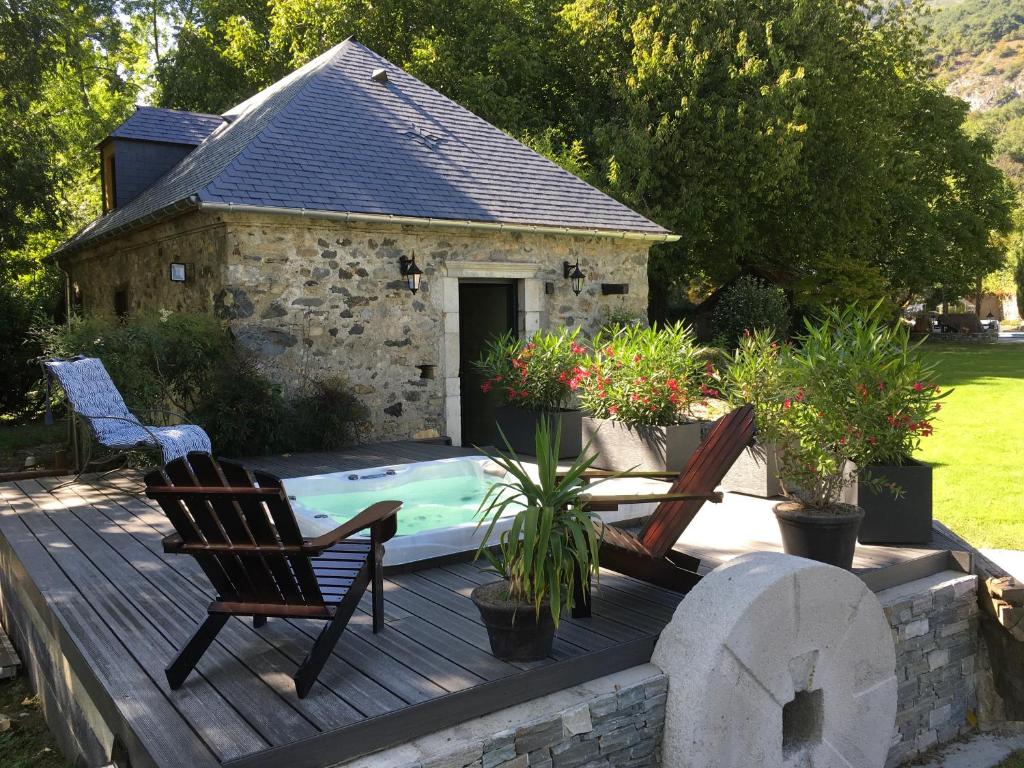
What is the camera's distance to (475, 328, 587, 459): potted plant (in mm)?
8156

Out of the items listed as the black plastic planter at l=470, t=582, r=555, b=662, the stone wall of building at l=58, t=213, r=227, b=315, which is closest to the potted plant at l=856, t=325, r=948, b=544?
the black plastic planter at l=470, t=582, r=555, b=662

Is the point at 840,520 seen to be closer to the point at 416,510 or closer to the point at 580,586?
the point at 580,586

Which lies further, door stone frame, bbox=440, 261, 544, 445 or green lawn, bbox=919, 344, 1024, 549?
door stone frame, bbox=440, 261, 544, 445

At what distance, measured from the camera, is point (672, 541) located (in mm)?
3881

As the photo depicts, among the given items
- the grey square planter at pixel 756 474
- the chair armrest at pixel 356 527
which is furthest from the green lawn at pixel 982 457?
the chair armrest at pixel 356 527

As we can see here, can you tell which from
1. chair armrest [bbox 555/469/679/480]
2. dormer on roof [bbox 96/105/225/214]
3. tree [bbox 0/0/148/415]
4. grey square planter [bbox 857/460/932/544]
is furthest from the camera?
dormer on roof [bbox 96/105/225/214]

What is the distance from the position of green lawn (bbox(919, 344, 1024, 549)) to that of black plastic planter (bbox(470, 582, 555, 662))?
9.28ft

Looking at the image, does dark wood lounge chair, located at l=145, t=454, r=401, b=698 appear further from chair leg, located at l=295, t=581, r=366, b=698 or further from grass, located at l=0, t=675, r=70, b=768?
grass, located at l=0, t=675, r=70, b=768

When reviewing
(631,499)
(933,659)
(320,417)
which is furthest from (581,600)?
(320,417)

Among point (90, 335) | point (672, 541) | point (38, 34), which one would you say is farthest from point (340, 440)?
point (38, 34)

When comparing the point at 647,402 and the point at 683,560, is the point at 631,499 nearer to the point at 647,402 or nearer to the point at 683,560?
the point at 683,560

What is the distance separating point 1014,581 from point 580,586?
118 inches

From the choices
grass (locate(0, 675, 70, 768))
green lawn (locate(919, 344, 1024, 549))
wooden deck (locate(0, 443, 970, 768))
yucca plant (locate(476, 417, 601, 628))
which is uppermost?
yucca plant (locate(476, 417, 601, 628))

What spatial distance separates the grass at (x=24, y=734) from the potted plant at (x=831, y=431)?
3.79m
